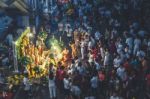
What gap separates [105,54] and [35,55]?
3936mm

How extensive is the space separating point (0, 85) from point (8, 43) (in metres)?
7.28

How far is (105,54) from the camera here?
27500 millimetres

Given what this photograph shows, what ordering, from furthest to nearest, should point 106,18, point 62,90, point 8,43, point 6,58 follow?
point 106,18, point 8,43, point 6,58, point 62,90

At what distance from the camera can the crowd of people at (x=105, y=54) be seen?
2430 cm

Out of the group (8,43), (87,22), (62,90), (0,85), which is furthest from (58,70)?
(87,22)

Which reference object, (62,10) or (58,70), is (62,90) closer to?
(58,70)

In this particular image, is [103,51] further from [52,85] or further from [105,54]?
[52,85]

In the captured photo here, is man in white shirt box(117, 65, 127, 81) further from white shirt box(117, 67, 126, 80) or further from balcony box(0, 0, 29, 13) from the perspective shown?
balcony box(0, 0, 29, 13)

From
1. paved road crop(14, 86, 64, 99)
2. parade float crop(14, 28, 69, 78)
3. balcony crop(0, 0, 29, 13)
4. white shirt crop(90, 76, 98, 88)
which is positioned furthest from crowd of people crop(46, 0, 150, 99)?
balcony crop(0, 0, 29, 13)

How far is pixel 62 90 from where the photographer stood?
2539cm

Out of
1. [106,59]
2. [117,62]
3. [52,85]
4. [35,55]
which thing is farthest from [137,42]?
[52,85]

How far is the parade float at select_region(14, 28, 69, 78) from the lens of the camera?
2727 cm

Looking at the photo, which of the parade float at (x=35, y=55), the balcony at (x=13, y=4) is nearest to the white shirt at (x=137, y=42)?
the parade float at (x=35, y=55)

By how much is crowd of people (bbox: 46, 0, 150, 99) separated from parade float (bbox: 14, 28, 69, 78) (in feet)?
2.70
